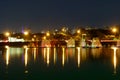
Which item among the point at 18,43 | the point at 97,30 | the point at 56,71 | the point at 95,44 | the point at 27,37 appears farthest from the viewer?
the point at 97,30

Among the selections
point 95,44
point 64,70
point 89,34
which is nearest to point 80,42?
point 95,44

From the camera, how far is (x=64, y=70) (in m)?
36.5

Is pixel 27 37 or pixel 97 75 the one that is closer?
pixel 97 75

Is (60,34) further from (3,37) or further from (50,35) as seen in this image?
(3,37)

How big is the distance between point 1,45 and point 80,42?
803 inches

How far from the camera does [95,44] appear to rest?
4119 inches

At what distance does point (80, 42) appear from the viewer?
110 m

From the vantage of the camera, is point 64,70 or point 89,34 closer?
point 64,70

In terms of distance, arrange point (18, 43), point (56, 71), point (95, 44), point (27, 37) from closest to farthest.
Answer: point (56, 71) → point (95, 44) → point (18, 43) → point (27, 37)

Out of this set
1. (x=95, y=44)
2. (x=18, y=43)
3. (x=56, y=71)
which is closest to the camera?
(x=56, y=71)

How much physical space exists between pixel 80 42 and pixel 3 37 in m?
22.8

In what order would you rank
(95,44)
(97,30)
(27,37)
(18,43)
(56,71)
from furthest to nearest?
(97,30)
(27,37)
(18,43)
(95,44)
(56,71)

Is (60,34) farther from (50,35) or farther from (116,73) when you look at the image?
(116,73)

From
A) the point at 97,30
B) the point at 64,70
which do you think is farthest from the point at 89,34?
the point at 64,70
